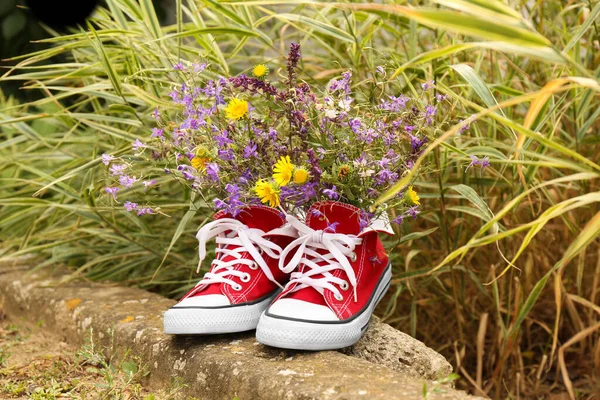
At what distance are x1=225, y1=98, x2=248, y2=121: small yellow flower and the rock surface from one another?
361 mm

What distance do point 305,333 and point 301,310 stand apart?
4cm

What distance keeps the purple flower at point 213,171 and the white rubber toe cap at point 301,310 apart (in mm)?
221

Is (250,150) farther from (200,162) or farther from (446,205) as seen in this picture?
(446,205)

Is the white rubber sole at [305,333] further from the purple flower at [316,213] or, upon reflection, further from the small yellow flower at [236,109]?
the small yellow flower at [236,109]

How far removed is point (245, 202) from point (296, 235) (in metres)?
0.10

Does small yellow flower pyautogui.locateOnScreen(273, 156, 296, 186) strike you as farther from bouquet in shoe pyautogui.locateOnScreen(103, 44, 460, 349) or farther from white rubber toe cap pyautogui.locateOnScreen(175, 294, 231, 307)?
white rubber toe cap pyautogui.locateOnScreen(175, 294, 231, 307)

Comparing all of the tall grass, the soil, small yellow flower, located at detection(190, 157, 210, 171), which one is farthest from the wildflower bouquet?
the soil

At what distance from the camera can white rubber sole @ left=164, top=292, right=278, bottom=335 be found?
1135 mm

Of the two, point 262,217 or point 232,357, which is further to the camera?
point 262,217

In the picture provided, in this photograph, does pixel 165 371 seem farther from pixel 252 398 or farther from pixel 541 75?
pixel 541 75

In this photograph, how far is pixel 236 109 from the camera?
1.12m

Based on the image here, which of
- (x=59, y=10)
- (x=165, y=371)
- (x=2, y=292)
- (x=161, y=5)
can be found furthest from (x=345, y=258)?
(x=161, y=5)

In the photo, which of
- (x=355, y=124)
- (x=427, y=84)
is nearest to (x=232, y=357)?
(x=355, y=124)

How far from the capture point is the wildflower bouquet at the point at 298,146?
3.68ft
